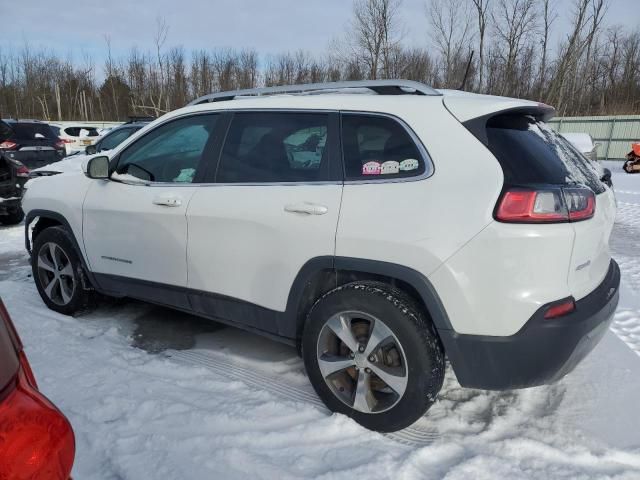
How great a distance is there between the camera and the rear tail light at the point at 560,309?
2.18m

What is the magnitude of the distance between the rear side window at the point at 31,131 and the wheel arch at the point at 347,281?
32.9ft

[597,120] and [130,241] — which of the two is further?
[597,120]

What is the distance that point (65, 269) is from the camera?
414 centimetres

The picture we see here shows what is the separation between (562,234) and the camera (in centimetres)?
215

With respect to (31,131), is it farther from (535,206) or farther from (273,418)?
(535,206)

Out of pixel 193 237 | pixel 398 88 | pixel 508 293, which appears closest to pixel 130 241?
pixel 193 237

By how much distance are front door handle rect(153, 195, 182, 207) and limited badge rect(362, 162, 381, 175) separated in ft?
4.40

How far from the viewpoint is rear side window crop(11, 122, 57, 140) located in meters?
10.5

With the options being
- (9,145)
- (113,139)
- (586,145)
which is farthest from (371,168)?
(586,145)

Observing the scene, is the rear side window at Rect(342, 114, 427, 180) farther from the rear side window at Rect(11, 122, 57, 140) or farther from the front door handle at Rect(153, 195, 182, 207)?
the rear side window at Rect(11, 122, 57, 140)

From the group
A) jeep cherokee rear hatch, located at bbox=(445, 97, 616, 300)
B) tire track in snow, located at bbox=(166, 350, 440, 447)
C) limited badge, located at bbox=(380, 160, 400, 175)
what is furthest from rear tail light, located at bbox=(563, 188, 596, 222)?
tire track in snow, located at bbox=(166, 350, 440, 447)

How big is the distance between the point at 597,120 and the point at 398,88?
25299 mm

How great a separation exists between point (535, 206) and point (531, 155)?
1.06ft

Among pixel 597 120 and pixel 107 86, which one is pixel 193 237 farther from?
pixel 107 86
